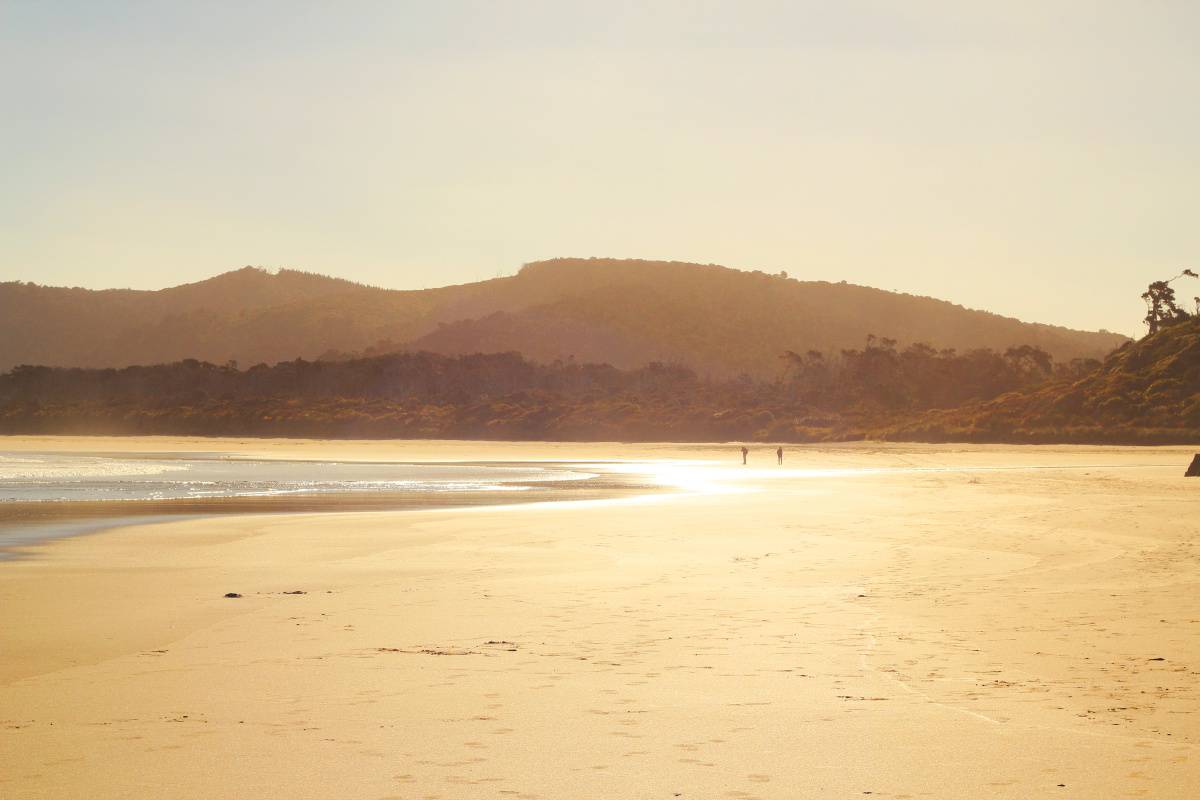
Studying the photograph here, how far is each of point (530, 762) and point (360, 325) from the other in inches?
7408

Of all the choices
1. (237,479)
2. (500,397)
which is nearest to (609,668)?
(237,479)

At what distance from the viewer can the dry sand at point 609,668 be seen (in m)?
5.45

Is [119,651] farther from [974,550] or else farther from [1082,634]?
[974,550]

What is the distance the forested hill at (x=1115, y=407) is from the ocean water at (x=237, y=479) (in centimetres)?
3562

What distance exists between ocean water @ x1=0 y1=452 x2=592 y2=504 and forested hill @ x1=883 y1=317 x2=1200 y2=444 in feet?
117

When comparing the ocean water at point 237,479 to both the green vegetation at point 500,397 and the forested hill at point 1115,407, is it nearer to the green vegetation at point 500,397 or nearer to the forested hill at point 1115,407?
the forested hill at point 1115,407

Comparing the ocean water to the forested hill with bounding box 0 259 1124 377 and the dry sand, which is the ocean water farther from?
the forested hill with bounding box 0 259 1124 377

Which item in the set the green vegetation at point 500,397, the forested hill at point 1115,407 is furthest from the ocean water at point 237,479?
the green vegetation at point 500,397

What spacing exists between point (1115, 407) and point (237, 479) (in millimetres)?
55128

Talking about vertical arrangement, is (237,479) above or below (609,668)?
below

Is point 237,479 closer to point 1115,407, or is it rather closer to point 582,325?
point 1115,407

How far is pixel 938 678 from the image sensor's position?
7438mm

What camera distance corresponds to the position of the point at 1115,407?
72.4m

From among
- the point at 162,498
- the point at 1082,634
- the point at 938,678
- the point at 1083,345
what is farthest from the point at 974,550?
the point at 1083,345
